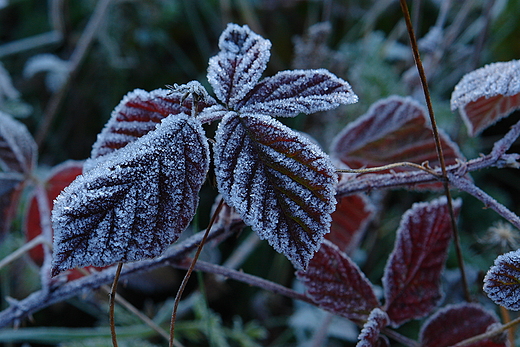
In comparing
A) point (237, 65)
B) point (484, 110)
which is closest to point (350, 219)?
point (484, 110)

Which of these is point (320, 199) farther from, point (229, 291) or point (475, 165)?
point (229, 291)

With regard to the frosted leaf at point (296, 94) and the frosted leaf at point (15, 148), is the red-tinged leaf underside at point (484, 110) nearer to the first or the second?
the frosted leaf at point (296, 94)

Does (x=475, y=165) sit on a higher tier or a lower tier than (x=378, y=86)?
lower

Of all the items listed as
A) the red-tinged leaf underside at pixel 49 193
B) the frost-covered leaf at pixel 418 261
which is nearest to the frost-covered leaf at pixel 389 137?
the frost-covered leaf at pixel 418 261

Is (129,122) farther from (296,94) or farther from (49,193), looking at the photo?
(49,193)

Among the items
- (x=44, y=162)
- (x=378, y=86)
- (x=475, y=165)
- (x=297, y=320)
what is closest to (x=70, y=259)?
(x=475, y=165)

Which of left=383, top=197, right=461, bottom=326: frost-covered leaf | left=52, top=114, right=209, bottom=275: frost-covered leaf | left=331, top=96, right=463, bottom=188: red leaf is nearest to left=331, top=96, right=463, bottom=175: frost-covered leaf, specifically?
left=331, top=96, right=463, bottom=188: red leaf
